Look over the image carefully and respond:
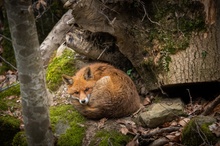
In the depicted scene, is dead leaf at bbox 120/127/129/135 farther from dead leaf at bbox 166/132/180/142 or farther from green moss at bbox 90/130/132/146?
dead leaf at bbox 166/132/180/142

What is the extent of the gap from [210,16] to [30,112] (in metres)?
3.58

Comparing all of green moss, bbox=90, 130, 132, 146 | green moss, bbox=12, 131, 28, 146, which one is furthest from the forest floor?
green moss, bbox=12, 131, 28, 146

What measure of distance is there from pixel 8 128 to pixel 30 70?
2.62 m

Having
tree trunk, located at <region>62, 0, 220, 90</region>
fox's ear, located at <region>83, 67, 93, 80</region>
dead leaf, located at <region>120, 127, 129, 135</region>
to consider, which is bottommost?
dead leaf, located at <region>120, 127, 129, 135</region>

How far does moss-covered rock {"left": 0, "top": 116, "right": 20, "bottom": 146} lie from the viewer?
6973 mm

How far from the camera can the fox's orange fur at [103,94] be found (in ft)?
20.3

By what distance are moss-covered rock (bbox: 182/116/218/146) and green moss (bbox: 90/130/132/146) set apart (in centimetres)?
117

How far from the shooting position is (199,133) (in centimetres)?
455

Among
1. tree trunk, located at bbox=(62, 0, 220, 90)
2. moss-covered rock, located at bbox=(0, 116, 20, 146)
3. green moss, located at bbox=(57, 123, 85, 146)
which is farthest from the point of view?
moss-covered rock, located at bbox=(0, 116, 20, 146)

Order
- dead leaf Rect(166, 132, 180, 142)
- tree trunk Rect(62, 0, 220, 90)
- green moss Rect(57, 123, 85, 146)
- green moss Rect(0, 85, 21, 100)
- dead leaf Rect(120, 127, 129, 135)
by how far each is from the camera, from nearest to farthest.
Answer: dead leaf Rect(166, 132, 180, 142), dead leaf Rect(120, 127, 129, 135), green moss Rect(57, 123, 85, 146), tree trunk Rect(62, 0, 220, 90), green moss Rect(0, 85, 21, 100)

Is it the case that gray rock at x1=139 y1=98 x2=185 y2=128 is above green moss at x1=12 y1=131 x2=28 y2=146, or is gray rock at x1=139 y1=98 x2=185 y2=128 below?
above

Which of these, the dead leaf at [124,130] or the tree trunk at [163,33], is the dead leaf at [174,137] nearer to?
the dead leaf at [124,130]

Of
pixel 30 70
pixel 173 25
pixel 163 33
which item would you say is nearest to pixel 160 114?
pixel 163 33

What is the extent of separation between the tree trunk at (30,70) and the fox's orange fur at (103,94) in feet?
3.52
